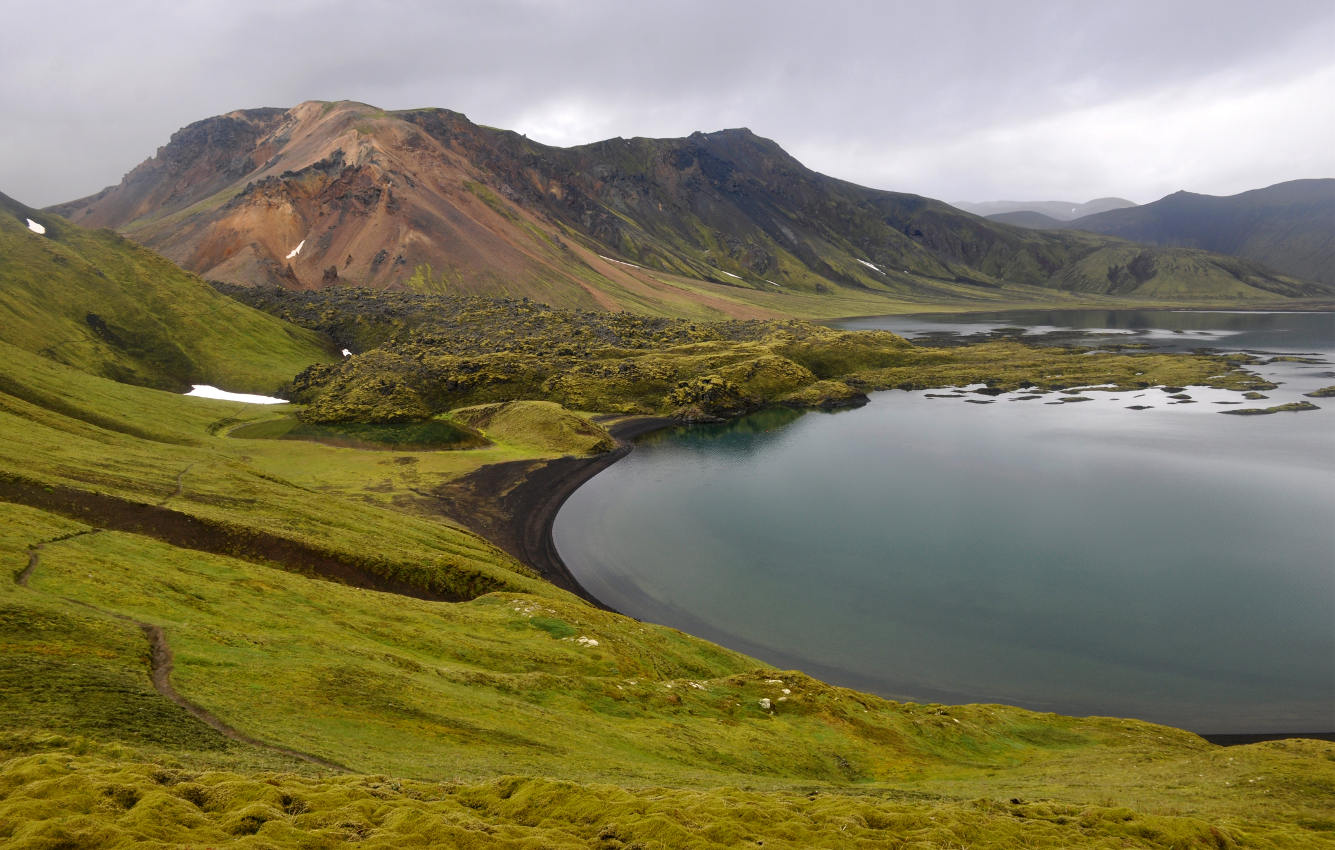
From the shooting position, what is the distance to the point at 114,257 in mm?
144000

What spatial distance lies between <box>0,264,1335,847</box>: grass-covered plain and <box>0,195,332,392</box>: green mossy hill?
2740 inches

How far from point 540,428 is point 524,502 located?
2678 centimetres

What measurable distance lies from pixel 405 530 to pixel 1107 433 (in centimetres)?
10569

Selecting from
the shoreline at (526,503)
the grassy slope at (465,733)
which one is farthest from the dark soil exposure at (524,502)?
the grassy slope at (465,733)

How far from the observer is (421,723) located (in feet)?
85.0

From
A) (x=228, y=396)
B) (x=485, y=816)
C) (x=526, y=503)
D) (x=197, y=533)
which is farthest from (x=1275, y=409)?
(x=228, y=396)

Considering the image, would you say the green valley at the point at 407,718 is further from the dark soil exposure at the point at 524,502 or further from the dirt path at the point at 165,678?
the dark soil exposure at the point at 524,502

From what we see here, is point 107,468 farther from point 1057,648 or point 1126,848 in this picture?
point 1057,648

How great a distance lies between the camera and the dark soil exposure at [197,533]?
40062mm

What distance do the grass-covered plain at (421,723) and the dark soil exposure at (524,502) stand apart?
6659mm

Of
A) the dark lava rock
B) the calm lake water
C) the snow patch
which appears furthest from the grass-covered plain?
the dark lava rock

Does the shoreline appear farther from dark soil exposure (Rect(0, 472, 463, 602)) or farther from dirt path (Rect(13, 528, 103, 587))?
dirt path (Rect(13, 528, 103, 587))

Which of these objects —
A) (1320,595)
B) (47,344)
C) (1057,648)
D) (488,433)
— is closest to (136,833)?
(1057,648)

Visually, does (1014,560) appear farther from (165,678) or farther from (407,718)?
(165,678)
